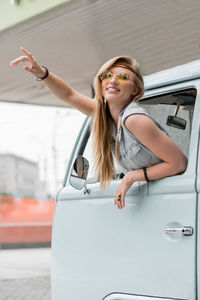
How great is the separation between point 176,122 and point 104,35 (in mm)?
8749

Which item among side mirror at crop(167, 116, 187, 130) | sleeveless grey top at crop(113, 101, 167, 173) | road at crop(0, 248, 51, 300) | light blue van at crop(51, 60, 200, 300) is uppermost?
side mirror at crop(167, 116, 187, 130)

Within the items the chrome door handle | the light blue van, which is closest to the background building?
the light blue van

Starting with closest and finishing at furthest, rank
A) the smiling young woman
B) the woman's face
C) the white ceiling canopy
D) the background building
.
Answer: the smiling young woman → the woman's face → the white ceiling canopy → the background building

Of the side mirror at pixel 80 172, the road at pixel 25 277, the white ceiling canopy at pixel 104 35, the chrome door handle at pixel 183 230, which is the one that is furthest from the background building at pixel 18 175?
the chrome door handle at pixel 183 230

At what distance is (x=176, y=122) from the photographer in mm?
3045

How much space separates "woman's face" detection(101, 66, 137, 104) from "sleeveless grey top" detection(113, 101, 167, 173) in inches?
2.2

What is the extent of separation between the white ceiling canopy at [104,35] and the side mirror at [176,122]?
697cm

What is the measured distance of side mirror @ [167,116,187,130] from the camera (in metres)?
3.05

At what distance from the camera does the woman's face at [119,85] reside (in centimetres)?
277

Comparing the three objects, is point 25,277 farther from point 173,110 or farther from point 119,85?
point 119,85

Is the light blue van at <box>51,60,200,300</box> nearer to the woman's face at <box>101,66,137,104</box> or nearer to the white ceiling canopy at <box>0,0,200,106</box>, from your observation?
the woman's face at <box>101,66,137,104</box>

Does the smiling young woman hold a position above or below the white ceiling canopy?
below

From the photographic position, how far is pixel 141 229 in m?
2.64

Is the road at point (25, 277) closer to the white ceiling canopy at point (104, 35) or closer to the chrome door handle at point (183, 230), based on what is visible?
the white ceiling canopy at point (104, 35)
